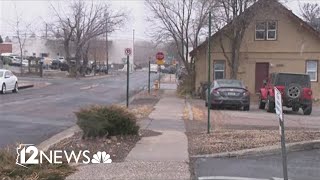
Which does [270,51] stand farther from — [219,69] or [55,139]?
[55,139]

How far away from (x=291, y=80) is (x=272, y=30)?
13.0 meters

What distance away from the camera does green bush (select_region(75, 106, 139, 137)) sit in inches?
451

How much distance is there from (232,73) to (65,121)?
19.6 metres

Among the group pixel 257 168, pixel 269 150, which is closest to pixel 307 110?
pixel 269 150

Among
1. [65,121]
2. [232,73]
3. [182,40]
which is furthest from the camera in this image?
[182,40]

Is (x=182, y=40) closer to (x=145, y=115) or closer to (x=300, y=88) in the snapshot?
(x=300, y=88)

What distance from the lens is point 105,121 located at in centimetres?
1159

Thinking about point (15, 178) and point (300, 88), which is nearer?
point (15, 178)

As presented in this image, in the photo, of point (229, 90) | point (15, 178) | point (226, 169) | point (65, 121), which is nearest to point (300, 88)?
point (229, 90)

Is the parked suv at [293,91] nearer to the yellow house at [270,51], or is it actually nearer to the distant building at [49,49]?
the yellow house at [270,51]

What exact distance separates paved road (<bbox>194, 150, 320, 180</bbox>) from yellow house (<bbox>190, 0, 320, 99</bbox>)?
85.6 feet

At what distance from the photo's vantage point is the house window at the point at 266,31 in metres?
36.3

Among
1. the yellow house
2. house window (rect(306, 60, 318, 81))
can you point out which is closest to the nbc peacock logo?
Result: the yellow house

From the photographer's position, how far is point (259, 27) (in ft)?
120
